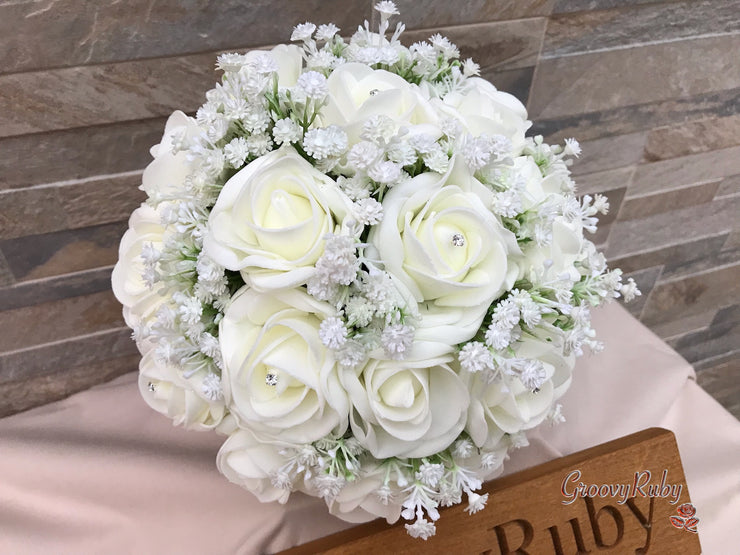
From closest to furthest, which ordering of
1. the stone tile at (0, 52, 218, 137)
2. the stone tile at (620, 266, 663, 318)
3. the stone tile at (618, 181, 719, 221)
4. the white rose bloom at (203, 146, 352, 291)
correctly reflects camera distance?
the white rose bloom at (203, 146, 352, 291) < the stone tile at (0, 52, 218, 137) < the stone tile at (618, 181, 719, 221) < the stone tile at (620, 266, 663, 318)

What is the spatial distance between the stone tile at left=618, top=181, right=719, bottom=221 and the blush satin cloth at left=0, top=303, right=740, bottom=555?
0.28 m

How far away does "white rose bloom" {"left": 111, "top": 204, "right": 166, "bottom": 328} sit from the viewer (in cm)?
50

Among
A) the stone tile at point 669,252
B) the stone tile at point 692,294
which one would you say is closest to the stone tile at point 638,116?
the stone tile at point 669,252

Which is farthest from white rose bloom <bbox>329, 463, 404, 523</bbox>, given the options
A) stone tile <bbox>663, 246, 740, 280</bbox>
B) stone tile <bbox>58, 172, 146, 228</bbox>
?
stone tile <bbox>663, 246, 740, 280</bbox>

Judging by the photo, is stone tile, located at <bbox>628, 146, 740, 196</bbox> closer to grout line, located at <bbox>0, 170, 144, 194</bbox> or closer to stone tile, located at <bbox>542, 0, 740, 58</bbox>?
stone tile, located at <bbox>542, 0, 740, 58</bbox>

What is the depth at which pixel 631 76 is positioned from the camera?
90cm

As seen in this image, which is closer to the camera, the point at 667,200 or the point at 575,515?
the point at 575,515

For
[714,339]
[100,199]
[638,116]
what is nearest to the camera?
[100,199]

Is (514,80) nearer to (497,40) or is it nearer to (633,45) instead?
(497,40)

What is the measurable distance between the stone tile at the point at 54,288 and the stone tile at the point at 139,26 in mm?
272

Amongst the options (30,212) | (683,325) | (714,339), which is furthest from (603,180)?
(30,212)

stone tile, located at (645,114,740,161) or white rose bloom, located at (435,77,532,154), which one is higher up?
stone tile, located at (645,114,740,161)

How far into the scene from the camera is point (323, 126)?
0.46m

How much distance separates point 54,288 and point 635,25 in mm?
899
